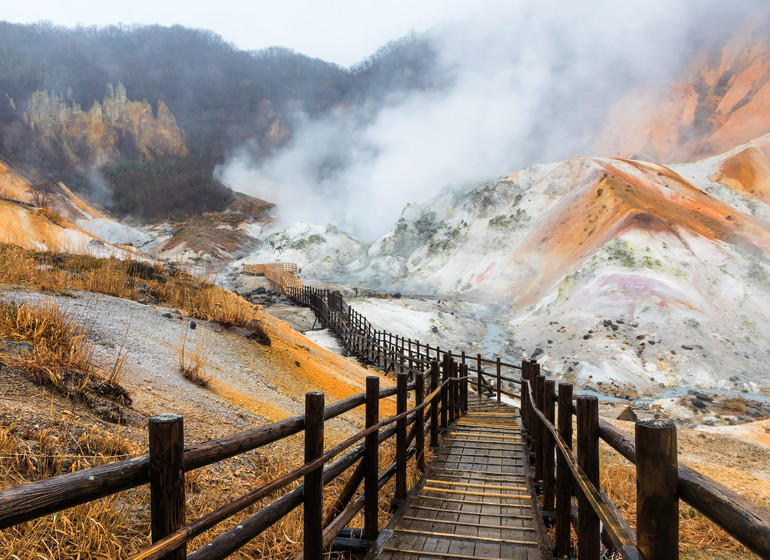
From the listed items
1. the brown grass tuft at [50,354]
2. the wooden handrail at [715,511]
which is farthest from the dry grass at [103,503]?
the wooden handrail at [715,511]

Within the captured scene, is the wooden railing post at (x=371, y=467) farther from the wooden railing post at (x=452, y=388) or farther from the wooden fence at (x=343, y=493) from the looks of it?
the wooden railing post at (x=452, y=388)

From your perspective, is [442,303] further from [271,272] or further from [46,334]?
[46,334]

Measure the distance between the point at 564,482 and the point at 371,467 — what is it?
1415 millimetres

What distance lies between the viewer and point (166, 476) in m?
1.55

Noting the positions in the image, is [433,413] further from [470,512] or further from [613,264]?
[613,264]

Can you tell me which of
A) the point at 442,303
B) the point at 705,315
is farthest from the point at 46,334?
the point at 442,303

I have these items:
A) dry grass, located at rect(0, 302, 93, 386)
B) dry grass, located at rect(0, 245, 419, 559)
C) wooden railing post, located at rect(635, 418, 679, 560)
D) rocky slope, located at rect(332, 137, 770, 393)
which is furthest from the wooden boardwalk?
rocky slope, located at rect(332, 137, 770, 393)

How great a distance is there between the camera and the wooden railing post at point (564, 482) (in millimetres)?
3193

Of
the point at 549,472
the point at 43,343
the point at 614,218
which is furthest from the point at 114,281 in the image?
the point at 614,218

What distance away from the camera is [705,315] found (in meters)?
21.1

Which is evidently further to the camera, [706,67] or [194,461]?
[706,67]

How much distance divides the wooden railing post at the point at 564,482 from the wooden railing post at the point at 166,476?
2.51m

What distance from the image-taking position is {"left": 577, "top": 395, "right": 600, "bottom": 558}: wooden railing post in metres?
2.38

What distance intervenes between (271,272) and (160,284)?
101 feet
